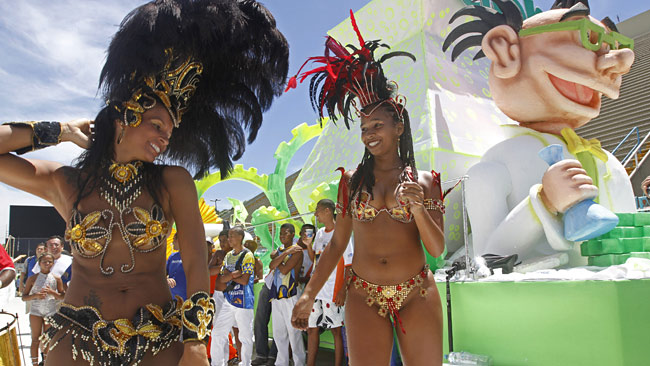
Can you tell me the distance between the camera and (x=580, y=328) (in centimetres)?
376

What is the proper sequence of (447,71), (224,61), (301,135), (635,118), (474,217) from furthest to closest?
(635,118) < (301,135) < (447,71) < (474,217) < (224,61)

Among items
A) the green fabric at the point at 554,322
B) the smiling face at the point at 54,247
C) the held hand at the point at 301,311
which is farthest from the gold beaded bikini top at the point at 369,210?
the smiling face at the point at 54,247

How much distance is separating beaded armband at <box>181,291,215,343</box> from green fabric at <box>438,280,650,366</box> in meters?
3.22

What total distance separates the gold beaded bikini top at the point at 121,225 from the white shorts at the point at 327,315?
356cm

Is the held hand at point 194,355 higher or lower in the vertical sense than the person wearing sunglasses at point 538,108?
lower

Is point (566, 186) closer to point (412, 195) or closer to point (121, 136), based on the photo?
point (412, 195)

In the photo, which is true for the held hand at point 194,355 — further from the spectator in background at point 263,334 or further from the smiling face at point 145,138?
the spectator in background at point 263,334

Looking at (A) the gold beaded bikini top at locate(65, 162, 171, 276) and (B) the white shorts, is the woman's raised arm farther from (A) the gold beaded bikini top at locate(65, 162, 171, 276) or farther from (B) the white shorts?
(B) the white shorts

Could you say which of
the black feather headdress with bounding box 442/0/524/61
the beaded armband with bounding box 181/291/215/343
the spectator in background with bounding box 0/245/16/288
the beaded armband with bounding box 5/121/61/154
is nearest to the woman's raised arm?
the beaded armband with bounding box 5/121/61/154

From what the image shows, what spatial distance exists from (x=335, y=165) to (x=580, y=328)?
5381 mm

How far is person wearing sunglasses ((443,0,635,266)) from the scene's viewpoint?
5242mm

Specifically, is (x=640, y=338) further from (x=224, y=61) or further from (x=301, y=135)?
(x=301, y=135)

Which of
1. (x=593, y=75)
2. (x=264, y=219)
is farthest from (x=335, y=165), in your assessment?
(x=593, y=75)

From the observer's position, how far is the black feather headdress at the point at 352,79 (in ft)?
9.00
